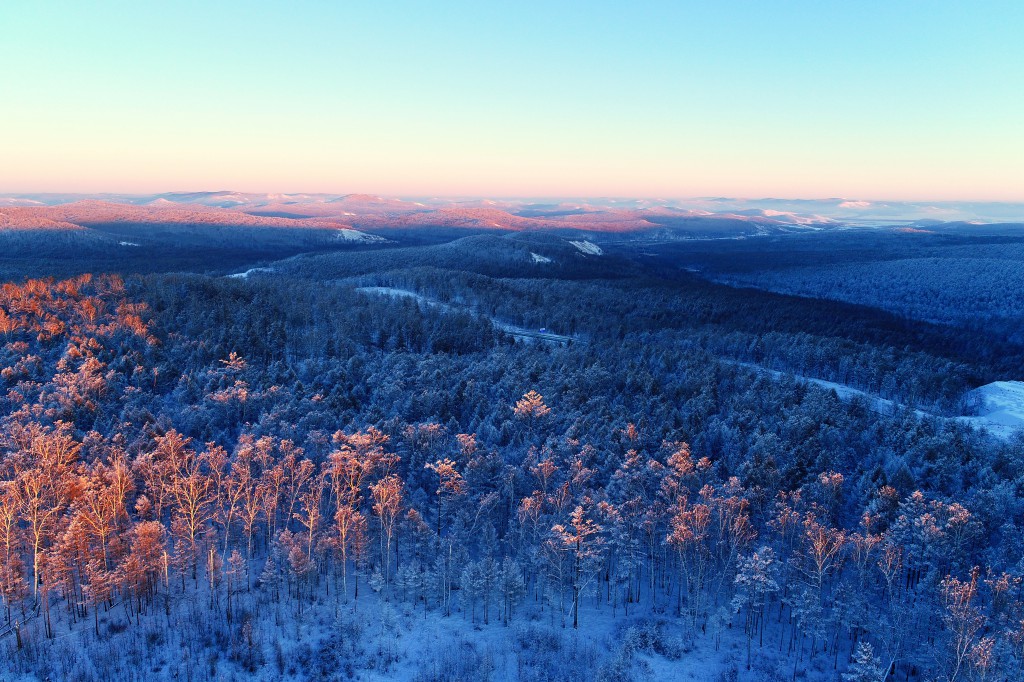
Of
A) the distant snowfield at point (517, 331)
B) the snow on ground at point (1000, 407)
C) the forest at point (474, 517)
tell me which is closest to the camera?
the forest at point (474, 517)

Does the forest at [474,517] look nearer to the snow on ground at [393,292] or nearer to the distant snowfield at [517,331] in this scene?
the distant snowfield at [517,331]

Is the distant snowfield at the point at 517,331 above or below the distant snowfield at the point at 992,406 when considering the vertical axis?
above

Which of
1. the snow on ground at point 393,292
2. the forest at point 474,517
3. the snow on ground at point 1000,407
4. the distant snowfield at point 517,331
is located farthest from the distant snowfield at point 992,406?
the snow on ground at point 393,292

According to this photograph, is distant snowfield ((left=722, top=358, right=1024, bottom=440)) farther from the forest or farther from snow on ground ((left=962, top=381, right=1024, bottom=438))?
the forest

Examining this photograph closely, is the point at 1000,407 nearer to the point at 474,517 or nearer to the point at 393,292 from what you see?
the point at 474,517

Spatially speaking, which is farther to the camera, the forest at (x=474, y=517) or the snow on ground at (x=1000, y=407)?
the snow on ground at (x=1000, y=407)

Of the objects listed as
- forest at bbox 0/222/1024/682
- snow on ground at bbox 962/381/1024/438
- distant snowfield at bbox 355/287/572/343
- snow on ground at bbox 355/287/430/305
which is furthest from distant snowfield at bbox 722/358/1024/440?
snow on ground at bbox 355/287/430/305

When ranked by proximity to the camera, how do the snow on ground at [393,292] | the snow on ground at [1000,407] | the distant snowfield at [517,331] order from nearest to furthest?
1. the snow on ground at [1000,407]
2. the distant snowfield at [517,331]
3. the snow on ground at [393,292]

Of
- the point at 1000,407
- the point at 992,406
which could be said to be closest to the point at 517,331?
the point at 992,406
